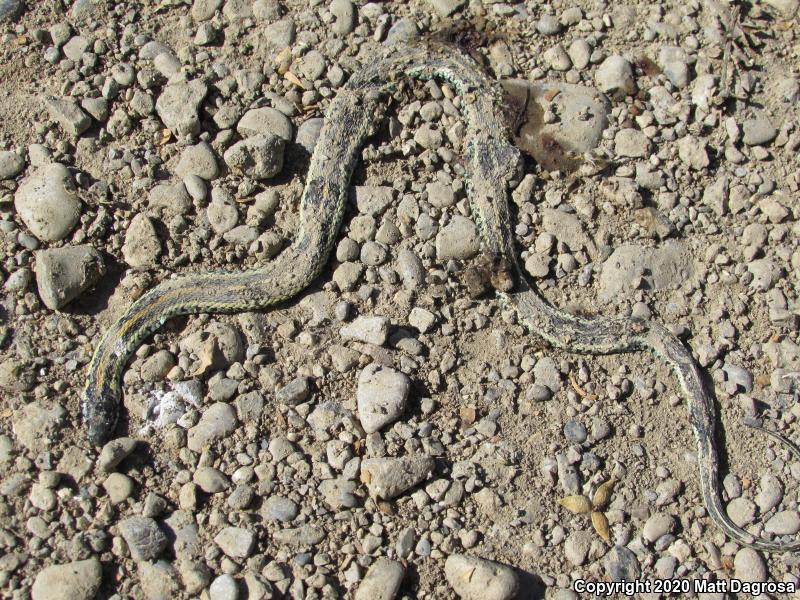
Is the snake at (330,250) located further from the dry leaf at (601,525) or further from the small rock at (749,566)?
the dry leaf at (601,525)

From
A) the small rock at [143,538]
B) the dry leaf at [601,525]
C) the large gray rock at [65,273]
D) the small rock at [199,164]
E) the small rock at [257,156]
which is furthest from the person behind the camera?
the small rock at [199,164]

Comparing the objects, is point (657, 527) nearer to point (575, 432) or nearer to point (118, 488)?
point (575, 432)

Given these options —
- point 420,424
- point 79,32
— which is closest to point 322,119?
point 79,32

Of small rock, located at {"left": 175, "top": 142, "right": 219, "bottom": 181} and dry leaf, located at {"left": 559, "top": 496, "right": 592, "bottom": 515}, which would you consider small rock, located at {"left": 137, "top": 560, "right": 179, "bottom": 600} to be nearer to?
A: dry leaf, located at {"left": 559, "top": 496, "right": 592, "bottom": 515}

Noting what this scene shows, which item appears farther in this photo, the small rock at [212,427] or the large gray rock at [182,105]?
the large gray rock at [182,105]

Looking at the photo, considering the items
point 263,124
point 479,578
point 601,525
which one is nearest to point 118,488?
point 479,578

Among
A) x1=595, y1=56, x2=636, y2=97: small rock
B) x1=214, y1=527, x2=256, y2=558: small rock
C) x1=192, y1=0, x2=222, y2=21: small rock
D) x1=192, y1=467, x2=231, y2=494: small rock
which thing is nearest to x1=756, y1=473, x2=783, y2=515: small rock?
x1=595, y1=56, x2=636, y2=97: small rock

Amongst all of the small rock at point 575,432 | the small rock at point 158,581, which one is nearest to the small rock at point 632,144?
the small rock at point 575,432
